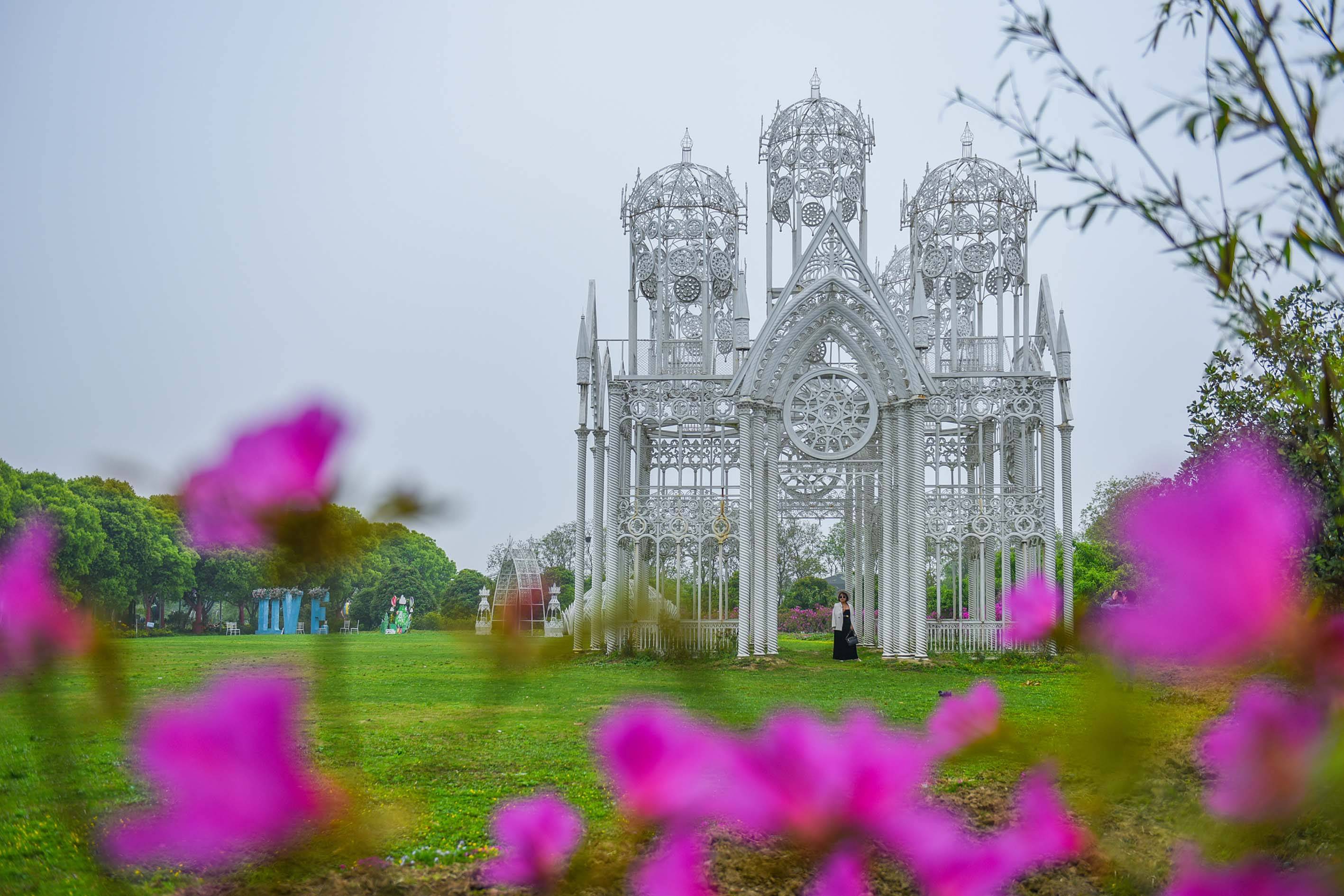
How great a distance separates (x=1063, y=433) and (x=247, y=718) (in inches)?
634

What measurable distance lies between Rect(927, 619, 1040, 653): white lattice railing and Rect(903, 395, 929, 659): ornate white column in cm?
101

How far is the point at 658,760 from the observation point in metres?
0.54

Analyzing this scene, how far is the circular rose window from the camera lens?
14.7m

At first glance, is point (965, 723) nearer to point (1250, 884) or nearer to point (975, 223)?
point (1250, 884)

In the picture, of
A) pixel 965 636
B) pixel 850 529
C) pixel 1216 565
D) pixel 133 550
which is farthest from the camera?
pixel 850 529

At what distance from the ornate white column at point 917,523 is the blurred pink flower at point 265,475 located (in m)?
13.8

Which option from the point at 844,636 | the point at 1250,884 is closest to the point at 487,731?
the point at 1250,884

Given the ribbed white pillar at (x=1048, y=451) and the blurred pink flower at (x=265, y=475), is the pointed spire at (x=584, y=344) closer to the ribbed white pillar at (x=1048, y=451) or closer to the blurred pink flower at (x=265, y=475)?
the ribbed white pillar at (x=1048, y=451)

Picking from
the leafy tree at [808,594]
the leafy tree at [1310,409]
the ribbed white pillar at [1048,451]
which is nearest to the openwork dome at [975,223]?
the ribbed white pillar at [1048,451]

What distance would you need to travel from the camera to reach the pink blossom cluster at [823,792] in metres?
0.51

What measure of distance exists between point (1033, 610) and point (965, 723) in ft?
0.38

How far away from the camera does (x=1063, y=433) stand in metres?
15.3

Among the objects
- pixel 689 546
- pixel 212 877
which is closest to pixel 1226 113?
pixel 212 877

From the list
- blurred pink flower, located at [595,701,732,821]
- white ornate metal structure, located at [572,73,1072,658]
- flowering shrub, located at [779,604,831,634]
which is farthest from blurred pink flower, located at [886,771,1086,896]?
flowering shrub, located at [779,604,831,634]
